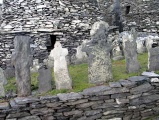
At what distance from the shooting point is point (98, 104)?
692 cm

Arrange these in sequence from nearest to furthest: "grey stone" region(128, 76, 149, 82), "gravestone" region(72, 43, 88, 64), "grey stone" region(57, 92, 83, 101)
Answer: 1. "grey stone" region(57, 92, 83, 101)
2. "grey stone" region(128, 76, 149, 82)
3. "gravestone" region(72, 43, 88, 64)

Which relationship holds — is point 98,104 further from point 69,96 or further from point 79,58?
point 79,58

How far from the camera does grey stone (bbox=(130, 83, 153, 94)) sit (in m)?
7.11

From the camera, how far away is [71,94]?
6734 millimetres

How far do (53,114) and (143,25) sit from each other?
10.7 meters

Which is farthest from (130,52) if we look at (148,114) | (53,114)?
(53,114)

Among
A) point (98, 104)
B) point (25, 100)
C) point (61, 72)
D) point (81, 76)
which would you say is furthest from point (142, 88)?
point (25, 100)

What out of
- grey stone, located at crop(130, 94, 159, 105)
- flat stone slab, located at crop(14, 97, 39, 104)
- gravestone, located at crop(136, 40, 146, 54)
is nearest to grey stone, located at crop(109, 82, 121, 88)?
grey stone, located at crop(130, 94, 159, 105)

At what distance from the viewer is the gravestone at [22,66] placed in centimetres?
699

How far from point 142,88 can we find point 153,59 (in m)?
1.05

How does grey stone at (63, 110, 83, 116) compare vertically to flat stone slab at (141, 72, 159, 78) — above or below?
below

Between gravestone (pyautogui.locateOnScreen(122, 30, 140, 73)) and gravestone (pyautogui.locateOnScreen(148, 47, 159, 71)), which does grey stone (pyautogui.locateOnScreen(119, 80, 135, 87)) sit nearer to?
gravestone (pyautogui.locateOnScreen(122, 30, 140, 73))

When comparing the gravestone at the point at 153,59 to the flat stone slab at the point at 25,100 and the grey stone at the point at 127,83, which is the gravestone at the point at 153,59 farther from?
the flat stone slab at the point at 25,100

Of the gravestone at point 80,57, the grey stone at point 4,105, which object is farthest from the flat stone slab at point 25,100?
the gravestone at point 80,57
